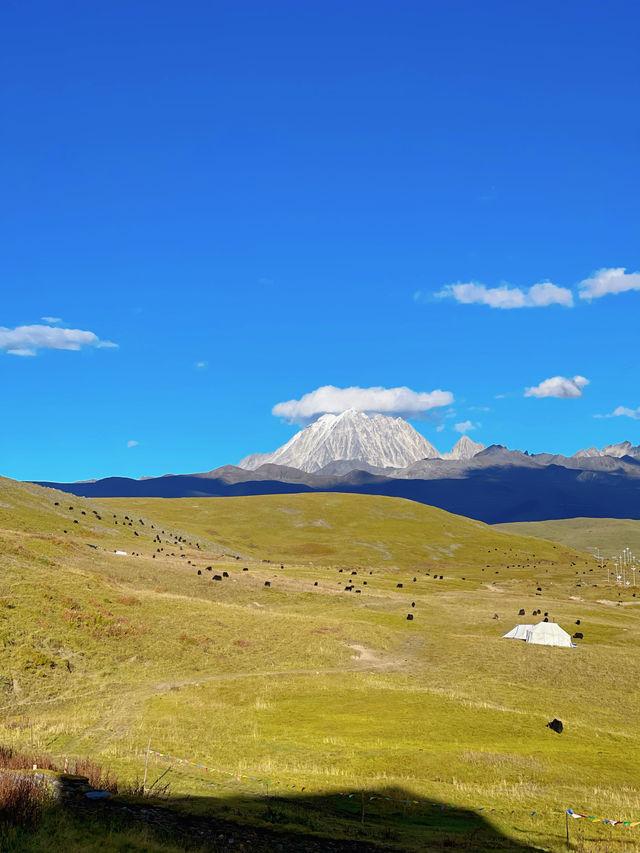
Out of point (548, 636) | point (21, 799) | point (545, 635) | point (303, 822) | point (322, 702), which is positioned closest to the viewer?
point (21, 799)

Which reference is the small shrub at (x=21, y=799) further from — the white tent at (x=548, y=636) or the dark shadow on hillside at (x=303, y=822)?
the white tent at (x=548, y=636)

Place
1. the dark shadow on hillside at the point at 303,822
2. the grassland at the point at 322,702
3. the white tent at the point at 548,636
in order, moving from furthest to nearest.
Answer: the white tent at the point at 548,636 < the grassland at the point at 322,702 < the dark shadow on hillside at the point at 303,822

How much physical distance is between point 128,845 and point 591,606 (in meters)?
127

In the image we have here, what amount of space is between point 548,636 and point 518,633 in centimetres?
448

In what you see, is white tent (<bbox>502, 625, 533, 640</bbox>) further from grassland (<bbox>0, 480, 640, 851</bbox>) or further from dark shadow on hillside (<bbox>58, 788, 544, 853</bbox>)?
dark shadow on hillside (<bbox>58, 788, 544, 853</bbox>)

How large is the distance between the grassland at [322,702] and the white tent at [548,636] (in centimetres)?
437

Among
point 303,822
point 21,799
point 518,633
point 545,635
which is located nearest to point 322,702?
point 303,822

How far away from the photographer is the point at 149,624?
64.5 meters

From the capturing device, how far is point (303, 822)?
73.3ft

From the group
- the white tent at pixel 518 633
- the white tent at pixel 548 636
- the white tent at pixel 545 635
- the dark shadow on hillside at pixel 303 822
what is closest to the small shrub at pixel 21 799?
the dark shadow on hillside at pixel 303 822

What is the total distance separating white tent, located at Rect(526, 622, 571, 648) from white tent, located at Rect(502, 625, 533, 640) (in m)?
0.70

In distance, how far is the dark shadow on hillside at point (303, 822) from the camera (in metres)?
18.8

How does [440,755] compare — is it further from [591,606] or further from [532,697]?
[591,606]

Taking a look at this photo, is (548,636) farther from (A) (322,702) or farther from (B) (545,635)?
(A) (322,702)
